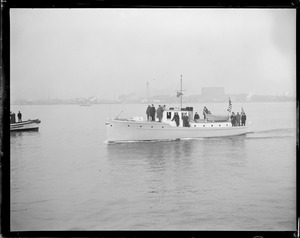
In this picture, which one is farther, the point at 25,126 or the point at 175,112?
the point at 175,112

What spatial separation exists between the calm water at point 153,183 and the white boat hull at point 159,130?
0.22 feet

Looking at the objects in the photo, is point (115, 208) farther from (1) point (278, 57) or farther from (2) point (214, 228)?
(1) point (278, 57)

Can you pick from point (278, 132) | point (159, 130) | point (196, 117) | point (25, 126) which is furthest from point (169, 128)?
point (25, 126)

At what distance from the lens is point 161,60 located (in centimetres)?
248

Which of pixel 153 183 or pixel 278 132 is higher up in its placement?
pixel 278 132

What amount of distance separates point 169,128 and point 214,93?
317mm

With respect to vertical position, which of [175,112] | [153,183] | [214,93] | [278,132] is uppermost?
[214,93]

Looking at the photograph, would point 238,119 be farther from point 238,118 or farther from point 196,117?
point 196,117

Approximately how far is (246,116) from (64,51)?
3.40 ft

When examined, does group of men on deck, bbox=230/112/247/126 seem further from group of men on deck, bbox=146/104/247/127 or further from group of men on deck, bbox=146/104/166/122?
group of men on deck, bbox=146/104/166/122

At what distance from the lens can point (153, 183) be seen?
2.47m

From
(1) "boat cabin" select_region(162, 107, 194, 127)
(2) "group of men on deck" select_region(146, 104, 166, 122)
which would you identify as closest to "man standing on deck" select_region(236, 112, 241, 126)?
(1) "boat cabin" select_region(162, 107, 194, 127)

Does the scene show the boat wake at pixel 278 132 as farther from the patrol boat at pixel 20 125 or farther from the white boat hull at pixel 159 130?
the patrol boat at pixel 20 125

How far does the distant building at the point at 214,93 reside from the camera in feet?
8.13
